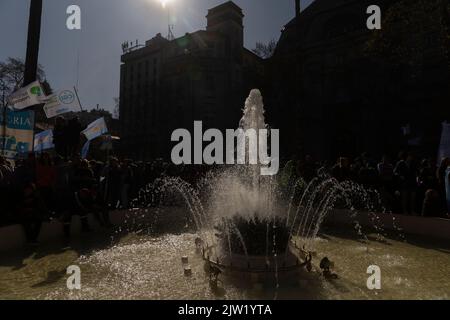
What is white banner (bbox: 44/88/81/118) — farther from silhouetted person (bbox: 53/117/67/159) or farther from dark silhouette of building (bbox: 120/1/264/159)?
dark silhouette of building (bbox: 120/1/264/159)

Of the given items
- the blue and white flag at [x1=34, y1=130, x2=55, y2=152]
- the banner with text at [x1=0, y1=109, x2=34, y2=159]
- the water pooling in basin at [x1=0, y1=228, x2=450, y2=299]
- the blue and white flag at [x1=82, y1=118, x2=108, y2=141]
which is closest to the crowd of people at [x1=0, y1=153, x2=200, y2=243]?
the water pooling in basin at [x1=0, y1=228, x2=450, y2=299]

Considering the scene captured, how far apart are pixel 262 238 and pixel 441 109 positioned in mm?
25827

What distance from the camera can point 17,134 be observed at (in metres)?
12.9

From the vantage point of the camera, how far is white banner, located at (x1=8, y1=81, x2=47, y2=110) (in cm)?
1311

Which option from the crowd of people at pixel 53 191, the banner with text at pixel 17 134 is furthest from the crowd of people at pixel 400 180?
the banner with text at pixel 17 134

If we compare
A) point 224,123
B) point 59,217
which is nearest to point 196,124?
point 224,123

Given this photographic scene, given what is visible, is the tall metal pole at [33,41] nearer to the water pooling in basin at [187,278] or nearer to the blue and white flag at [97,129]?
the blue and white flag at [97,129]

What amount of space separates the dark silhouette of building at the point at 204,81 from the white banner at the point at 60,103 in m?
27.2

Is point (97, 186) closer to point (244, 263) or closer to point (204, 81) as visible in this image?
point (244, 263)

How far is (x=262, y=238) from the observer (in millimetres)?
6531

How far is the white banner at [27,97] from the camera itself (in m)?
13.1

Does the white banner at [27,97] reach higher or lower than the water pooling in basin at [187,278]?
higher

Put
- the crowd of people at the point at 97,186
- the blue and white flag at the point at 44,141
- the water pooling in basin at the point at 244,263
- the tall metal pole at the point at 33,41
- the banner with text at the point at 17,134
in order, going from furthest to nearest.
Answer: the blue and white flag at the point at 44,141, the tall metal pole at the point at 33,41, the banner with text at the point at 17,134, the crowd of people at the point at 97,186, the water pooling in basin at the point at 244,263

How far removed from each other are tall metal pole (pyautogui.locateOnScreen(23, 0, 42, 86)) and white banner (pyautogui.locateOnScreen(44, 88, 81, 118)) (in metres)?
1.49
